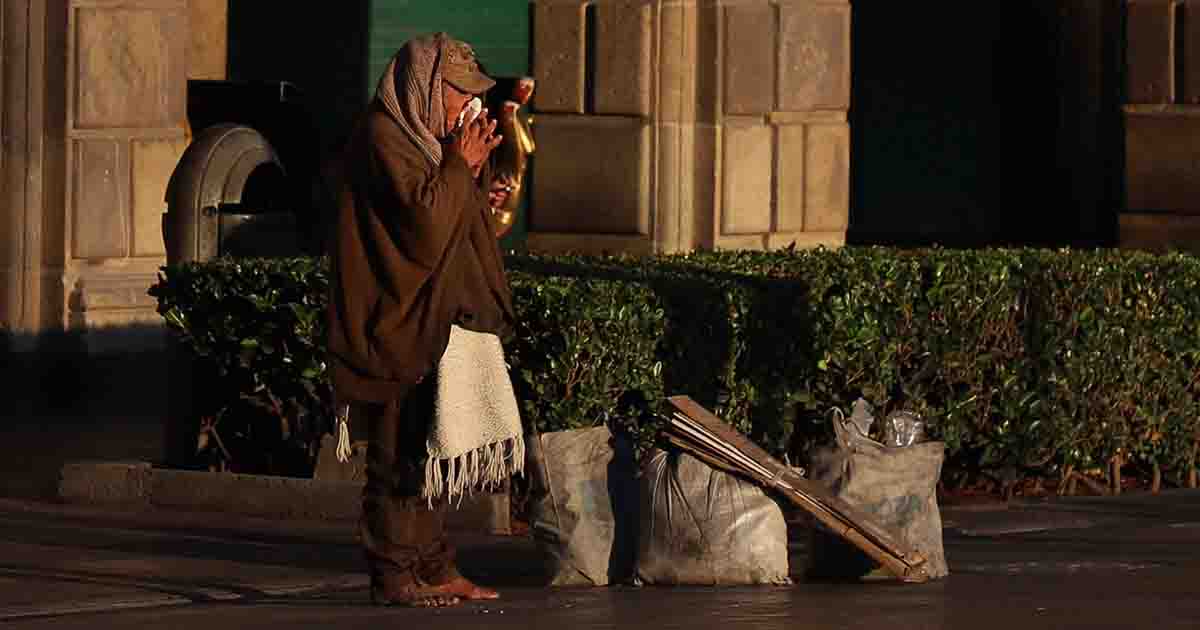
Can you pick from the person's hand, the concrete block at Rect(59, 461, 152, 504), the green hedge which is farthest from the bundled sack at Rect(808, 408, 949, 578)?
the concrete block at Rect(59, 461, 152, 504)

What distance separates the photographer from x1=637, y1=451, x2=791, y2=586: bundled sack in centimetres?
1023

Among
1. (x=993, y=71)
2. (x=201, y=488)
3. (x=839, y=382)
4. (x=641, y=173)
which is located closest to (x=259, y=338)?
(x=201, y=488)

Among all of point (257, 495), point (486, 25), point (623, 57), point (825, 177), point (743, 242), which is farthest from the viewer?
point (486, 25)

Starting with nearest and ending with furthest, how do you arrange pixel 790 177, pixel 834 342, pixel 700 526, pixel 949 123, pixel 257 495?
pixel 700 526, pixel 257 495, pixel 834 342, pixel 790 177, pixel 949 123

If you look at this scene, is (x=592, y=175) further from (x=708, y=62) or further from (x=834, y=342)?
(x=834, y=342)

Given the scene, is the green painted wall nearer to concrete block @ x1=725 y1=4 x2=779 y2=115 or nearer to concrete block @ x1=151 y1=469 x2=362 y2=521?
concrete block @ x1=725 y1=4 x2=779 y2=115

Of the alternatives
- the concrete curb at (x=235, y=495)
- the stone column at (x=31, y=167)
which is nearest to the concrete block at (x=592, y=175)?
the stone column at (x=31, y=167)

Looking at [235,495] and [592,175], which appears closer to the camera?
[235,495]

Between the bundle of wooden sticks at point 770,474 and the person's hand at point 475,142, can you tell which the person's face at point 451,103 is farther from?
the bundle of wooden sticks at point 770,474

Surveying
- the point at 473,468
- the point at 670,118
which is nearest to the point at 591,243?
the point at 670,118

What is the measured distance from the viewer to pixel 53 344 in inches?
663

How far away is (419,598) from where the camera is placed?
9695mm

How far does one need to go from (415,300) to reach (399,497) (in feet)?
2.07

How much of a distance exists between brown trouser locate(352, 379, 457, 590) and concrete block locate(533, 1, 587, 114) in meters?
8.48
